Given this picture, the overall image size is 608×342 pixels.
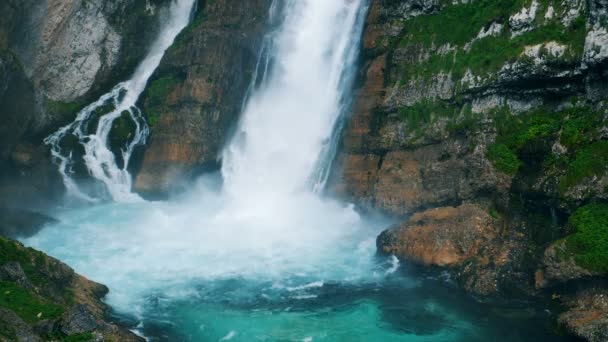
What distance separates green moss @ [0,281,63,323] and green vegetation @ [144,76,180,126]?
1922 centimetres

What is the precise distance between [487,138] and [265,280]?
1090cm

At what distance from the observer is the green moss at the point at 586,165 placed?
67.8 feet

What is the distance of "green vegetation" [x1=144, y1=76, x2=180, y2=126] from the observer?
34469 millimetres

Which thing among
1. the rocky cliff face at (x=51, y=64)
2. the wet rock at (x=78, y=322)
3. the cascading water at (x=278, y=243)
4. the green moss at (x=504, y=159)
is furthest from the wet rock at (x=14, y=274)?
the green moss at (x=504, y=159)

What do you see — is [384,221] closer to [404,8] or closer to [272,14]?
[404,8]

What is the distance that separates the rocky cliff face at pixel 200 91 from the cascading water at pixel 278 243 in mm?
1024

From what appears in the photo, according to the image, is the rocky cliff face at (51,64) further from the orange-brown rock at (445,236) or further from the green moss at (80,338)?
the orange-brown rock at (445,236)

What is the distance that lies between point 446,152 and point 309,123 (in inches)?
385

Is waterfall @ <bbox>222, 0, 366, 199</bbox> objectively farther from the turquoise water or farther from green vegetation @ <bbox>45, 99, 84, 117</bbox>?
green vegetation @ <bbox>45, 99, 84, 117</bbox>

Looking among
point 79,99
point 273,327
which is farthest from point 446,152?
point 79,99

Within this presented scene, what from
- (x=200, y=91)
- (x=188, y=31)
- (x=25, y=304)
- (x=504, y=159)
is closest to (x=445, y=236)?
(x=504, y=159)

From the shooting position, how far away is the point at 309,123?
111ft

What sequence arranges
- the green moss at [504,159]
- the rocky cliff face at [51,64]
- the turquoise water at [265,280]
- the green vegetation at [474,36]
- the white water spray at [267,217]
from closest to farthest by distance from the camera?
1. the turquoise water at [265,280]
2. the green vegetation at [474,36]
3. the green moss at [504,159]
4. the white water spray at [267,217]
5. the rocky cliff face at [51,64]

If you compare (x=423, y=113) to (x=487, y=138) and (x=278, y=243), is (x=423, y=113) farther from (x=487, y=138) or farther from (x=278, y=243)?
(x=278, y=243)
